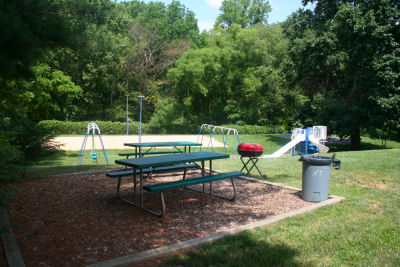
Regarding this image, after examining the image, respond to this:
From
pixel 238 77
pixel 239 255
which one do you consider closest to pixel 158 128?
pixel 238 77

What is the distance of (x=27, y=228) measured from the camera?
4094 millimetres

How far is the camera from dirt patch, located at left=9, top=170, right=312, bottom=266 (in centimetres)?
353

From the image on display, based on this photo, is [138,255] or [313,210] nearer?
[138,255]

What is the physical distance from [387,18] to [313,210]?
15.9 metres

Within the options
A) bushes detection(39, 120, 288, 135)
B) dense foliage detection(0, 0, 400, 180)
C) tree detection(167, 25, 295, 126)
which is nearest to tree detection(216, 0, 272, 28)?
dense foliage detection(0, 0, 400, 180)

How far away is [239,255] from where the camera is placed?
11.0 feet

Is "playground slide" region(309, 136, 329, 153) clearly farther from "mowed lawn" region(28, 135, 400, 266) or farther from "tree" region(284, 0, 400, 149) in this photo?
"mowed lawn" region(28, 135, 400, 266)

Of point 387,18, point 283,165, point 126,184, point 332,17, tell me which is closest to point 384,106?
point 387,18

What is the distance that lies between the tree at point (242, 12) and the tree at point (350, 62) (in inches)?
917

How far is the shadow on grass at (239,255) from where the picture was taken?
316cm

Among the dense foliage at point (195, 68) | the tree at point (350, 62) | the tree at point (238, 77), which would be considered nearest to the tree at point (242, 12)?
the dense foliage at point (195, 68)

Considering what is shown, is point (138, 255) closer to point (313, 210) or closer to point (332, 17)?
point (313, 210)

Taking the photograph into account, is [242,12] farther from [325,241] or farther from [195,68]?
[325,241]

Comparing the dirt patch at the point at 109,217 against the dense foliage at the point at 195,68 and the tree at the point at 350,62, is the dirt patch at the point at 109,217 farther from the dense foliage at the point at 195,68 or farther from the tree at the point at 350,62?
the tree at the point at 350,62
